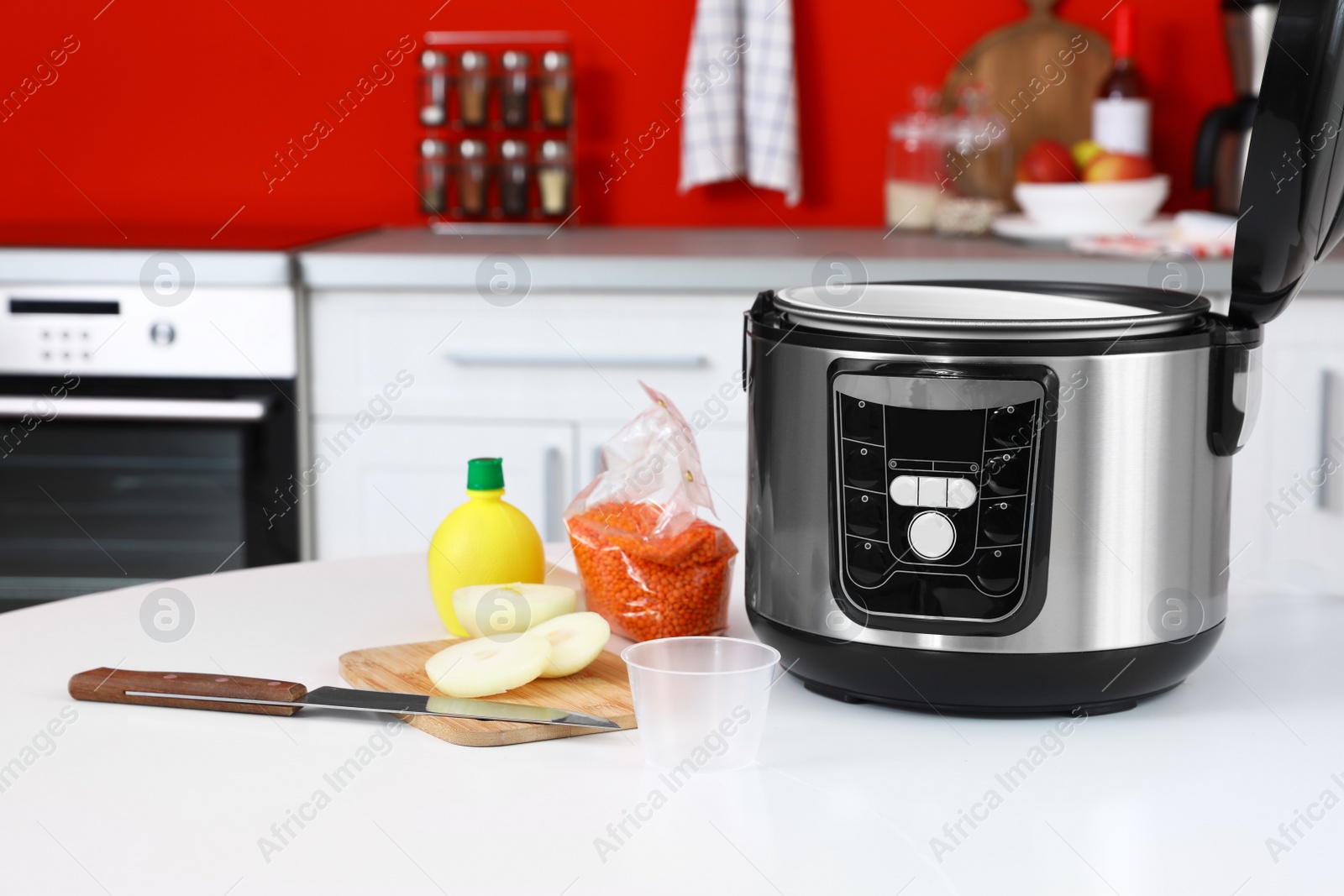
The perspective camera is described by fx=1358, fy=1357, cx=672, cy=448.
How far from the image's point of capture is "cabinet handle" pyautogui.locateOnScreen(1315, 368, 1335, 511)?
1.87m

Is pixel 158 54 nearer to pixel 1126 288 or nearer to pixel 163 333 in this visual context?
pixel 163 333

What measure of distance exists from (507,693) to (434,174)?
1.80m

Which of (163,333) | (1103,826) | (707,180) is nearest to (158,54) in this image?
(163,333)

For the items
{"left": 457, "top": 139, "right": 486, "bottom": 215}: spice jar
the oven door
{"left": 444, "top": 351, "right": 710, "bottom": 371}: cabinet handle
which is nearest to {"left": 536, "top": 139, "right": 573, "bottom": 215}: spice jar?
{"left": 457, "top": 139, "right": 486, "bottom": 215}: spice jar

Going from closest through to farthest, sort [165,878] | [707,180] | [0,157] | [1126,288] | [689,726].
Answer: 1. [165,878]
2. [689,726]
3. [1126,288]
4. [707,180]
5. [0,157]

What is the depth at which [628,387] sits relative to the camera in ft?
6.36

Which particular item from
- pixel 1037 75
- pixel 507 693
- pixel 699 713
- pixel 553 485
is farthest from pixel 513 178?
pixel 699 713

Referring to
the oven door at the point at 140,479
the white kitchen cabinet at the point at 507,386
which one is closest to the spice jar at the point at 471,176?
the white kitchen cabinet at the point at 507,386

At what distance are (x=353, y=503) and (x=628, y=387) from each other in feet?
1.45

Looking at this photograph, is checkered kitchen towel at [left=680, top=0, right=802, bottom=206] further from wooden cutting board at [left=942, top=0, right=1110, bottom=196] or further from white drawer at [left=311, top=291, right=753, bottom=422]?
white drawer at [left=311, top=291, right=753, bottom=422]

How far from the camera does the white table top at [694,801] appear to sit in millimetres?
542

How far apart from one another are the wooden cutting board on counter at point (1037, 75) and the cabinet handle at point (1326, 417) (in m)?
0.75

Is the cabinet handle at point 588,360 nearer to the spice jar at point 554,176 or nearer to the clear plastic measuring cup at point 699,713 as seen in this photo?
the spice jar at point 554,176

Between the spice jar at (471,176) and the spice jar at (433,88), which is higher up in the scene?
the spice jar at (433,88)
